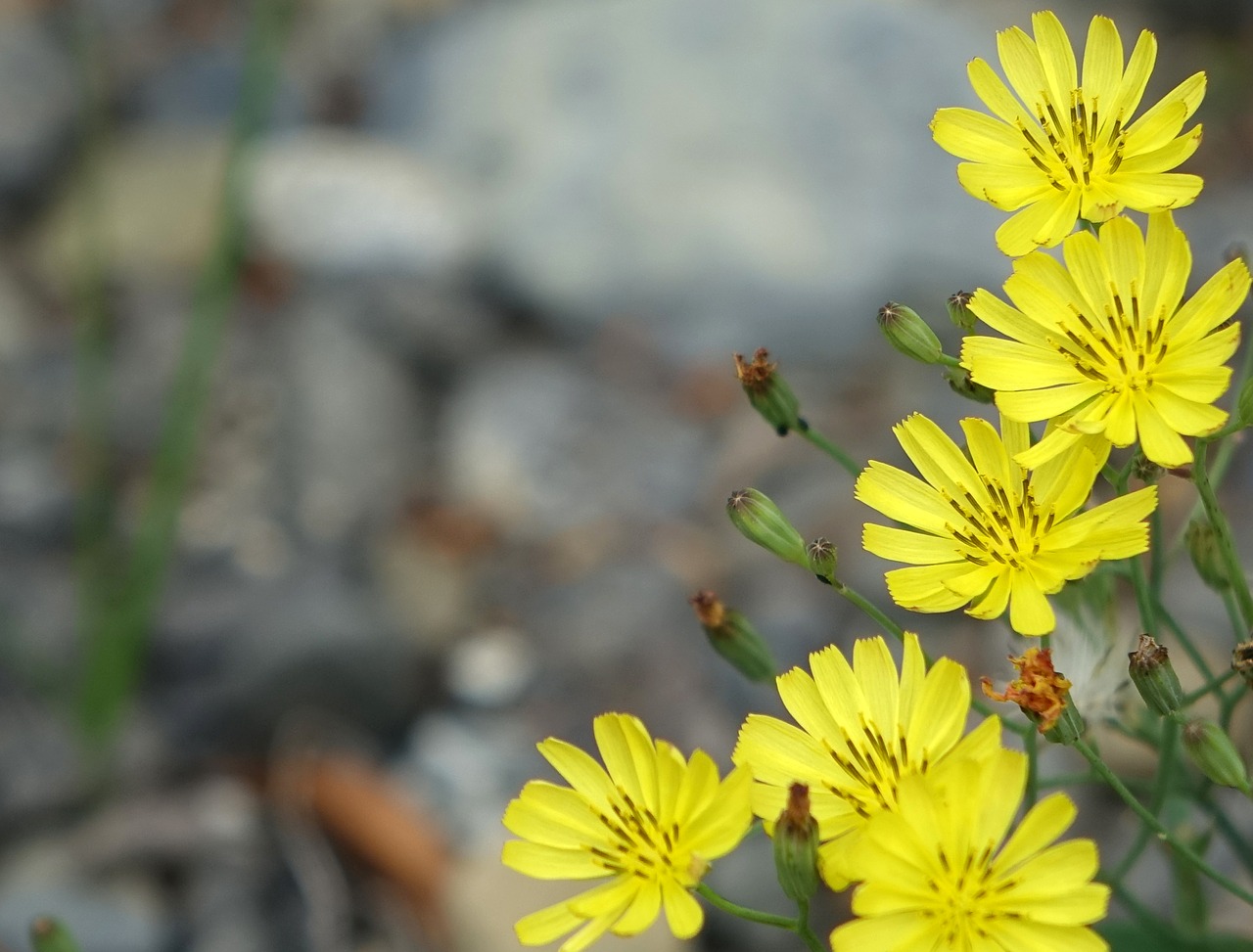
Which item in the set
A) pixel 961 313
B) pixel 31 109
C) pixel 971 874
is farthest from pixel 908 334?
pixel 31 109

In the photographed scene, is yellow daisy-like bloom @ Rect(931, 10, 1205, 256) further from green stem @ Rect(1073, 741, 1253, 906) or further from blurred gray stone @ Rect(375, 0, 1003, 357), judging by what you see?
blurred gray stone @ Rect(375, 0, 1003, 357)

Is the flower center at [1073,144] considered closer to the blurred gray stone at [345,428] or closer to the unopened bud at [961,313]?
the unopened bud at [961,313]

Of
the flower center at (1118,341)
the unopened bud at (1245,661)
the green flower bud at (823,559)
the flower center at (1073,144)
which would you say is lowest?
the unopened bud at (1245,661)

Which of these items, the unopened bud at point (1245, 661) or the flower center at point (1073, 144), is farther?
the flower center at point (1073, 144)

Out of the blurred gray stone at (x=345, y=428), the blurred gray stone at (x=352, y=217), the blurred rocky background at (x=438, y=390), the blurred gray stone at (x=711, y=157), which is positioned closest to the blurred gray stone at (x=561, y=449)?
the blurred rocky background at (x=438, y=390)

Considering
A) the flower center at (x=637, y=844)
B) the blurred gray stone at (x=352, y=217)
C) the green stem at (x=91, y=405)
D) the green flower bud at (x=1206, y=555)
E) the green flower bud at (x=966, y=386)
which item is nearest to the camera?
the flower center at (x=637, y=844)

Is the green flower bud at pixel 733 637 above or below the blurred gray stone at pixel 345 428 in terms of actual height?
below

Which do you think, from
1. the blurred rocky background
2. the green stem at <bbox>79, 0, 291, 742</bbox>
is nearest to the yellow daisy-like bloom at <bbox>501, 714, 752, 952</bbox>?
the blurred rocky background
